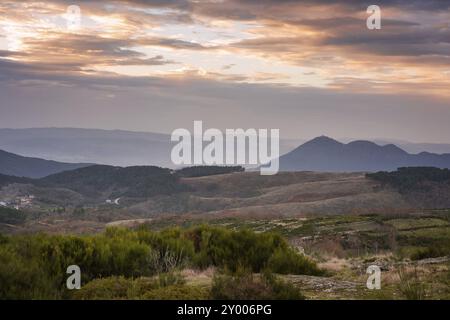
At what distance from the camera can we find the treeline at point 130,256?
11.2 m

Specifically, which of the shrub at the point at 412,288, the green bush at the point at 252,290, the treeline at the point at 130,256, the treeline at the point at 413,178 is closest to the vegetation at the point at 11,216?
the treeline at the point at 413,178

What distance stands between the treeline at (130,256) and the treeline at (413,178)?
508 feet

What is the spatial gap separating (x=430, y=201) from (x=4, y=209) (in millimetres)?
128213

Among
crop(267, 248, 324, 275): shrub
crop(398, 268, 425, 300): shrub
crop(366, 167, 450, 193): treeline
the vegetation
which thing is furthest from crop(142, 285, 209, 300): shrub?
crop(366, 167, 450, 193): treeline

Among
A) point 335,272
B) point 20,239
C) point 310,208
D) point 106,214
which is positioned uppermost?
point 20,239

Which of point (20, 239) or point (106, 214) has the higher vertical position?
point (20, 239)

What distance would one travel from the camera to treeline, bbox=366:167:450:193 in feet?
550

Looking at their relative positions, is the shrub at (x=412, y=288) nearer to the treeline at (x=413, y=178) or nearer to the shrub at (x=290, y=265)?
the shrub at (x=290, y=265)

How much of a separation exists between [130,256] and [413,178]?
17344 centimetres

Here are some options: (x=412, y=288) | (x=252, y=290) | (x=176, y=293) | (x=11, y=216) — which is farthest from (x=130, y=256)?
(x=11, y=216)

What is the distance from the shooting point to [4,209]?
163 m

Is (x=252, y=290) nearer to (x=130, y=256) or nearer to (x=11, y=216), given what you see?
(x=130, y=256)
